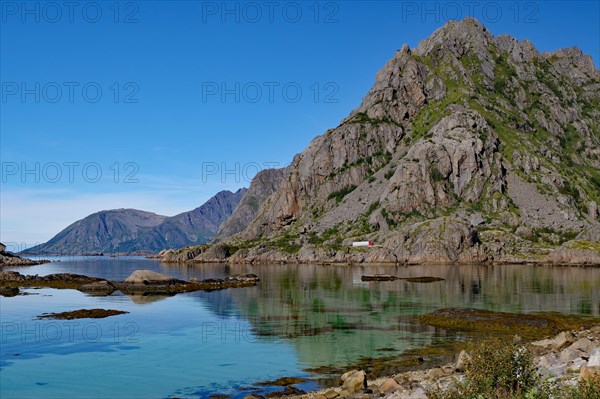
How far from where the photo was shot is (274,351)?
45.4m

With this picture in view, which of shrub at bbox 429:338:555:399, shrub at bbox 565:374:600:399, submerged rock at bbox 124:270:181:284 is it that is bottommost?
submerged rock at bbox 124:270:181:284

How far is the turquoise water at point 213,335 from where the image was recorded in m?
36.8

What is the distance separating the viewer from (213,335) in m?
54.3

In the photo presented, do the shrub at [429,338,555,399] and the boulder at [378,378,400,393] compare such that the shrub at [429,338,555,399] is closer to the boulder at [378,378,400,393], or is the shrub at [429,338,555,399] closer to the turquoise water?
the boulder at [378,378,400,393]

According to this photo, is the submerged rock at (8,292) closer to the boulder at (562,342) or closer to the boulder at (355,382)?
the boulder at (355,382)

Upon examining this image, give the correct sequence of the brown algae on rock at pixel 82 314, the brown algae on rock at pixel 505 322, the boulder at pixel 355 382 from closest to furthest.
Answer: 1. the boulder at pixel 355 382
2. the brown algae on rock at pixel 505 322
3. the brown algae on rock at pixel 82 314

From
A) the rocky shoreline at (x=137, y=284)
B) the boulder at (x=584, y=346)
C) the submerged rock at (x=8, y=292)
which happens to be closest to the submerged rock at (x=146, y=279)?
the rocky shoreline at (x=137, y=284)

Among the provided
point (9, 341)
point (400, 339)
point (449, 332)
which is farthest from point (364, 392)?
point (9, 341)

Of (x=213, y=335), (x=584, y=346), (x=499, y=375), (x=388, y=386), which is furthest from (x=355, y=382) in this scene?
(x=213, y=335)

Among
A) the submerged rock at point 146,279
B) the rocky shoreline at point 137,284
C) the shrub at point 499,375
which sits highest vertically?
the shrub at point 499,375

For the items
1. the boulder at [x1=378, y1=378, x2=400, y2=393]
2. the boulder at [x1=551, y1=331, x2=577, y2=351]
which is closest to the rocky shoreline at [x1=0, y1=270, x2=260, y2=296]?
the boulder at [x1=551, y1=331, x2=577, y2=351]

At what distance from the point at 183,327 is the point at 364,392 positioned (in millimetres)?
34631

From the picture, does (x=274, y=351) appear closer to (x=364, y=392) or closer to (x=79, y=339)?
(x=364, y=392)

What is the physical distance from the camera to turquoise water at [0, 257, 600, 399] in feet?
121
